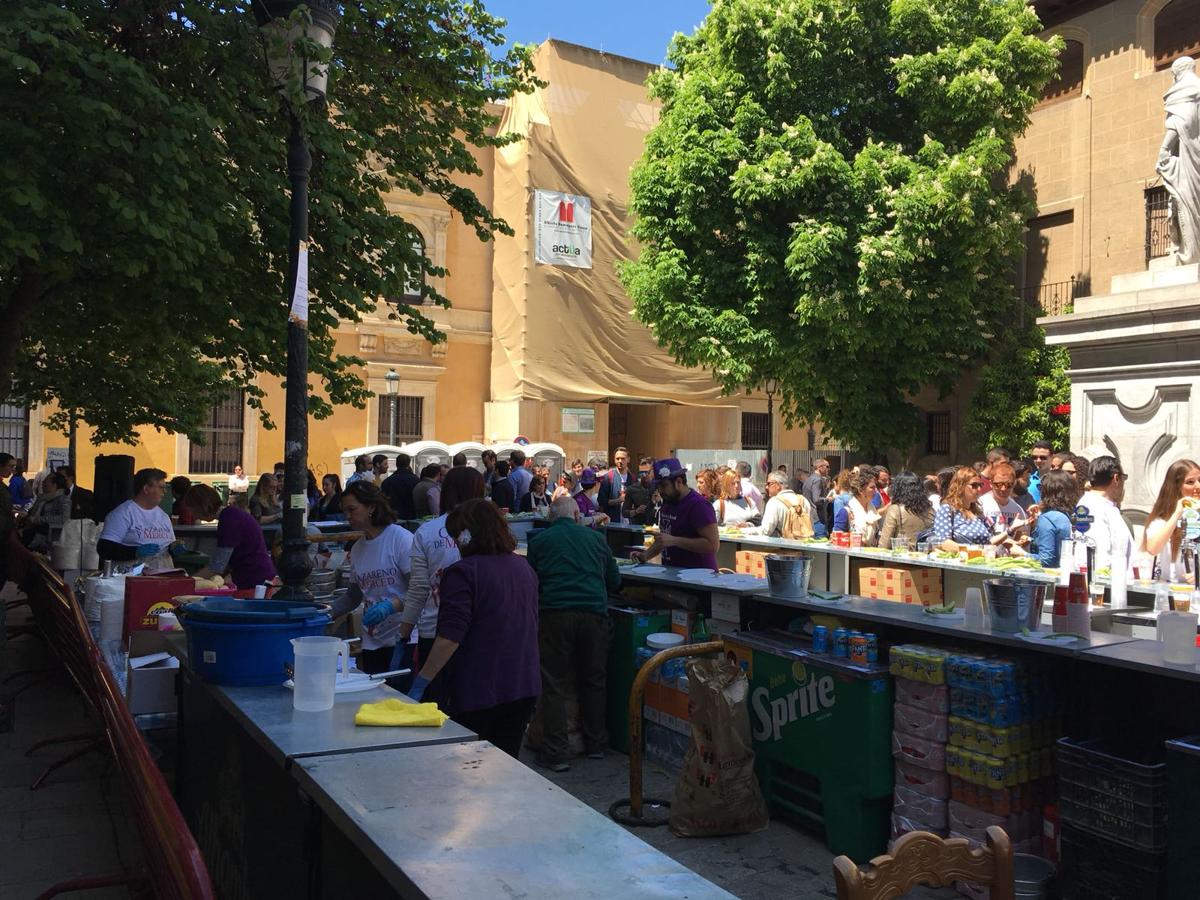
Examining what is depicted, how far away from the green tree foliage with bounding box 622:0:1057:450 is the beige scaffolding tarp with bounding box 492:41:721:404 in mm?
6975

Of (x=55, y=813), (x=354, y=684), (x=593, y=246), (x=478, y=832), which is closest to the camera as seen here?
(x=478, y=832)

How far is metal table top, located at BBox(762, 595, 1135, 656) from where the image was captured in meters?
4.71

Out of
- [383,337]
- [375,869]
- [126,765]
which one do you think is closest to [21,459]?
[383,337]

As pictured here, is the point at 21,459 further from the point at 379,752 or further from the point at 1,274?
the point at 379,752

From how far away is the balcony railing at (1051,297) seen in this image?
23625 millimetres

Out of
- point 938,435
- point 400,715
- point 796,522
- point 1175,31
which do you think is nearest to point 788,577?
point 400,715

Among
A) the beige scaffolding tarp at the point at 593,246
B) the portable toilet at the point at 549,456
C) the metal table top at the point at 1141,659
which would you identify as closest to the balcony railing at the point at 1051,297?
the beige scaffolding tarp at the point at 593,246

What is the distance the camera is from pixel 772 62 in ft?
70.9

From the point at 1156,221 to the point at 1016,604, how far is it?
20742 millimetres

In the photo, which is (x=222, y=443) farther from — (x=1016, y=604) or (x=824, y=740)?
(x=1016, y=604)

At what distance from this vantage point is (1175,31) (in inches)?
912

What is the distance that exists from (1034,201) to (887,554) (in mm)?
17874

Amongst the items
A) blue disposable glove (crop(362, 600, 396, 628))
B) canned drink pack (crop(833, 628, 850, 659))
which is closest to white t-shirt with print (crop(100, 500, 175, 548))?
blue disposable glove (crop(362, 600, 396, 628))

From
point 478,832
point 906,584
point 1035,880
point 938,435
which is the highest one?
point 938,435
